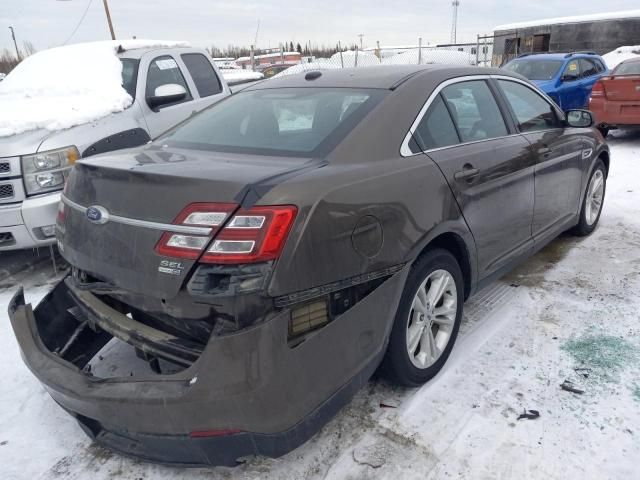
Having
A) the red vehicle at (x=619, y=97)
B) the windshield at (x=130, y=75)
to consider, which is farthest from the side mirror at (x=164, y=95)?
the red vehicle at (x=619, y=97)

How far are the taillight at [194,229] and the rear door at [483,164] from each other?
4.00ft

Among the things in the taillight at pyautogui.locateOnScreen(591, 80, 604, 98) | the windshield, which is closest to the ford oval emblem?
the windshield

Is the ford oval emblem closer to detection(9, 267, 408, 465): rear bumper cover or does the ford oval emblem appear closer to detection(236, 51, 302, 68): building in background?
detection(9, 267, 408, 465): rear bumper cover

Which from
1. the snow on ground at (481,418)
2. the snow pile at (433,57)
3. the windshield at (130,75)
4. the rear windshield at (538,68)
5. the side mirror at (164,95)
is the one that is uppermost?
the windshield at (130,75)

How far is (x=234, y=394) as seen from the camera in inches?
73.4

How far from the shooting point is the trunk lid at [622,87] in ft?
28.5

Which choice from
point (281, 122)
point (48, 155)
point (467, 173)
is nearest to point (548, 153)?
point (467, 173)

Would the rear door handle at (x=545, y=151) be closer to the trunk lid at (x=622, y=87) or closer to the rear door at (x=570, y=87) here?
the trunk lid at (x=622, y=87)

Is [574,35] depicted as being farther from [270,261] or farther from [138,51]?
[270,261]

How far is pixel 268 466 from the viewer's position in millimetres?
2283

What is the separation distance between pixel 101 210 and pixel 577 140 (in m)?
3.69

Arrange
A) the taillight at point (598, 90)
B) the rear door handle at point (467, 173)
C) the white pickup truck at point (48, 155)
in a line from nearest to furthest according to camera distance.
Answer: the rear door handle at point (467, 173), the white pickup truck at point (48, 155), the taillight at point (598, 90)

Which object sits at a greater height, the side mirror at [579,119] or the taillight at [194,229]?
the taillight at [194,229]

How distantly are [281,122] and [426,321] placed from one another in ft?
4.25
